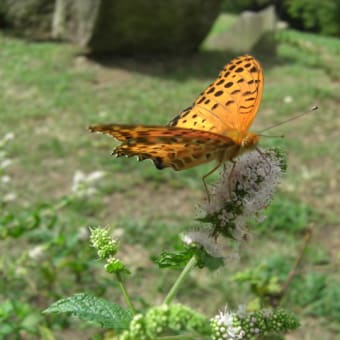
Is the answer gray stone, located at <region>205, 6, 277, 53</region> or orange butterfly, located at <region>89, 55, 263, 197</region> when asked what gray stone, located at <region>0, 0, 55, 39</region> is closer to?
gray stone, located at <region>205, 6, 277, 53</region>

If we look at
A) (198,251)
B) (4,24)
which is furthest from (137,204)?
(4,24)

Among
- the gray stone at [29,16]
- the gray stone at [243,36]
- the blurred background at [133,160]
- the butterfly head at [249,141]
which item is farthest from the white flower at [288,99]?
the butterfly head at [249,141]

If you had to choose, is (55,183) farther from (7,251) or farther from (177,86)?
(177,86)

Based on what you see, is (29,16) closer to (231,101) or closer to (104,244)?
(231,101)

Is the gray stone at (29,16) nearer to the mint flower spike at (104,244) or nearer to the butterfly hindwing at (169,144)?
the butterfly hindwing at (169,144)

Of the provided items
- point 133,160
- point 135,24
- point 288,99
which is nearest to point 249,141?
point 133,160

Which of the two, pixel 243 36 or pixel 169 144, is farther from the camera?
pixel 243 36

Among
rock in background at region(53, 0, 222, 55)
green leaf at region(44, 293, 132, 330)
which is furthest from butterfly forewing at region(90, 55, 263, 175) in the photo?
rock in background at region(53, 0, 222, 55)
